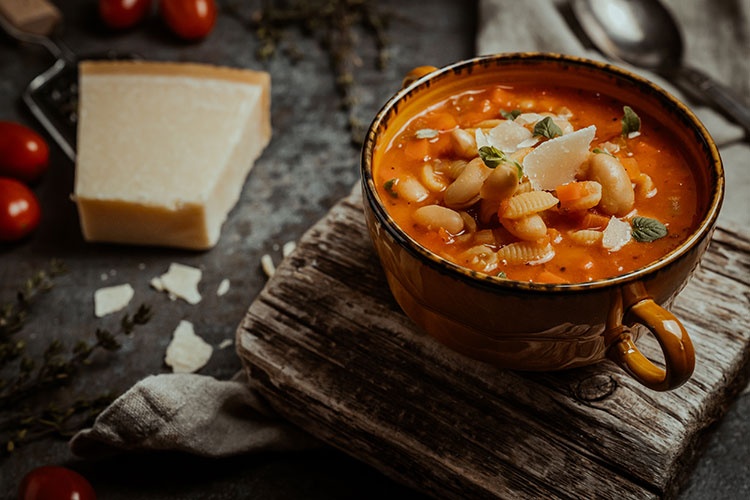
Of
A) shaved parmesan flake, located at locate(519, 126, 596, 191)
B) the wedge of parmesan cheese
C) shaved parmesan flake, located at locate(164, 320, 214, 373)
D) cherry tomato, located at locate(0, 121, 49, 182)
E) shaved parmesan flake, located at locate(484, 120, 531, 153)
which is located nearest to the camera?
shaved parmesan flake, located at locate(519, 126, 596, 191)

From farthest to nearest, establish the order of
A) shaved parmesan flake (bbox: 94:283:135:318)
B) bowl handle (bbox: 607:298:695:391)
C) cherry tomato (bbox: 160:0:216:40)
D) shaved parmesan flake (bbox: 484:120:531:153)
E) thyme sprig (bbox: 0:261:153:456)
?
1. cherry tomato (bbox: 160:0:216:40)
2. shaved parmesan flake (bbox: 94:283:135:318)
3. thyme sprig (bbox: 0:261:153:456)
4. shaved parmesan flake (bbox: 484:120:531:153)
5. bowl handle (bbox: 607:298:695:391)

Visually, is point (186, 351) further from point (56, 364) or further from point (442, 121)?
point (442, 121)

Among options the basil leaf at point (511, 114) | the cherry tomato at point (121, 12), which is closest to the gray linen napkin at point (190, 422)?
the basil leaf at point (511, 114)

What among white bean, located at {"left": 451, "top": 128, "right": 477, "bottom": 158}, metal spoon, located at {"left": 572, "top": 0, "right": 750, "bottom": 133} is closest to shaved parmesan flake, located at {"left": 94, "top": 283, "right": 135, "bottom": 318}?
white bean, located at {"left": 451, "top": 128, "right": 477, "bottom": 158}

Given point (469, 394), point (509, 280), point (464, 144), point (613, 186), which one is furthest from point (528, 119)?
point (469, 394)

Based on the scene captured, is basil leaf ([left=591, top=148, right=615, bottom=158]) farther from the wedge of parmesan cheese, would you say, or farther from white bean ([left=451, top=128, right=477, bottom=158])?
the wedge of parmesan cheese

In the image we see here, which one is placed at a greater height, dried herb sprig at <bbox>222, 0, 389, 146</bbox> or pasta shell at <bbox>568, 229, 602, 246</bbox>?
pasta shell at <bbox>568, 229, 602, 246</bbox>

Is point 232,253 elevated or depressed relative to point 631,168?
depressed
